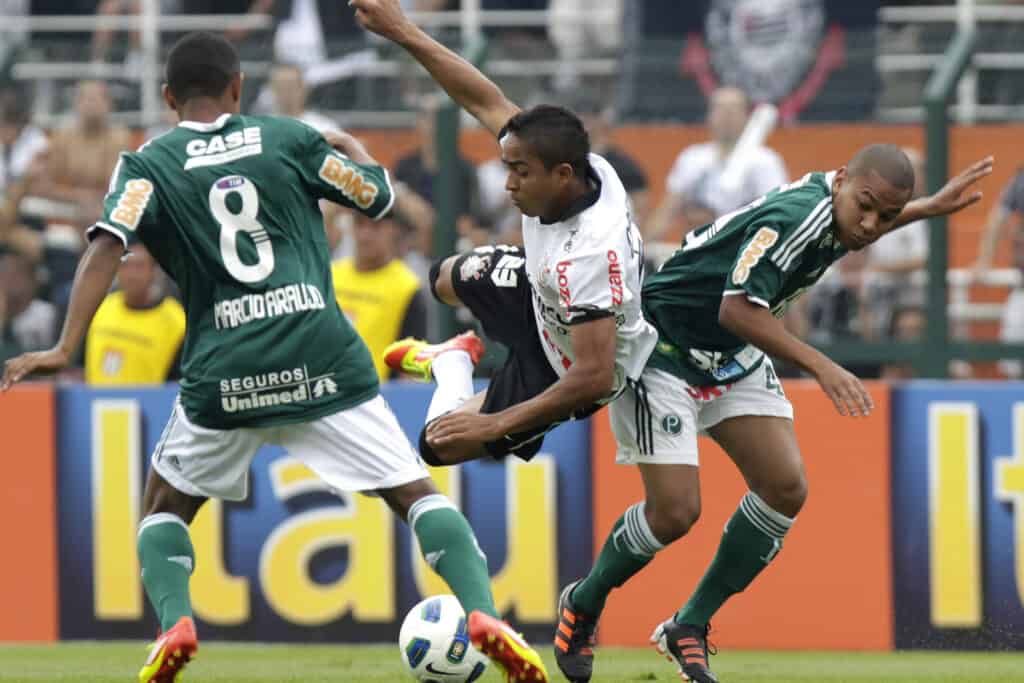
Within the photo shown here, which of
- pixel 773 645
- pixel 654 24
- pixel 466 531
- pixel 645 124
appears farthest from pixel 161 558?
pixel 654 24

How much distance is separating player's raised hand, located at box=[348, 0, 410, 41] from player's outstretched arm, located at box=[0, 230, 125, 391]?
123 centimetres

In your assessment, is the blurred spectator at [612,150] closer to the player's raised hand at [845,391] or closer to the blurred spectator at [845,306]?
the blurred spectator at [845,306]

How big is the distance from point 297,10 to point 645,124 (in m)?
3.05

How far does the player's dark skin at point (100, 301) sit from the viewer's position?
255 inches

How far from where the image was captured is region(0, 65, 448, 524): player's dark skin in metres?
6.47

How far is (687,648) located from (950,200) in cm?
211

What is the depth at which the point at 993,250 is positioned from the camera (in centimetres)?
1080

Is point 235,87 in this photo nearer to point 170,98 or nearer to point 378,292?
point 170,98

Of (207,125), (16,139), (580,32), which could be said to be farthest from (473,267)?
(16,139)

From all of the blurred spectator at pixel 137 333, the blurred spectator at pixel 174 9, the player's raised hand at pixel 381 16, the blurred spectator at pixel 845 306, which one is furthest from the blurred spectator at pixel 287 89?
the player's raised hand at pixel 381 16

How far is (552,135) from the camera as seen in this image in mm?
6660

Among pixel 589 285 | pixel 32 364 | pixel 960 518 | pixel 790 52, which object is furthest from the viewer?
pixel 790 52

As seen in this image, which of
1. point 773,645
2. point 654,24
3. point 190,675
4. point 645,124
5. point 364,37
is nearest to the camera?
point 190,675

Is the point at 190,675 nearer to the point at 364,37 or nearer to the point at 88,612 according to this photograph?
the point at 88,612
